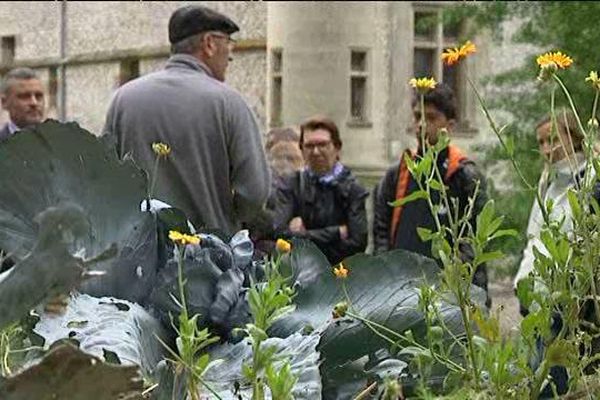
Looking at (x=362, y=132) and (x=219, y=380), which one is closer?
(x=219, y=380)

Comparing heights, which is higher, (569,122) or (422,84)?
(422,84)

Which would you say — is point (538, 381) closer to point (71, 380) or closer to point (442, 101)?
point (71, 380)

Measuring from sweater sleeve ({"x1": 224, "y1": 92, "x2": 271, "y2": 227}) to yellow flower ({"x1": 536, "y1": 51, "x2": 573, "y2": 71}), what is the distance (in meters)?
3.71

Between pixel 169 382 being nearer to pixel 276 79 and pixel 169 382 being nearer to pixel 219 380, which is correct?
pixel 219 380

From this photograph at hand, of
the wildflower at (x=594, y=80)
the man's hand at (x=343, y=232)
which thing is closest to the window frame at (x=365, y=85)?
the man's hand at (x=343, y=232)

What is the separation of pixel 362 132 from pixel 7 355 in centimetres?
3177

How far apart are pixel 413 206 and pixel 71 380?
6.27 meters

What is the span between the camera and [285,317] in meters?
2.36

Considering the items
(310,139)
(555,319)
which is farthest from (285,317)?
(310,139)

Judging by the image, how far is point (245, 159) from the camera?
6508mm

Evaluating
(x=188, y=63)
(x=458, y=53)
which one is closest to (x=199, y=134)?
(x=188, y=63)

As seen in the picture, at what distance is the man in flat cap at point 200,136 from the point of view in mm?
6410

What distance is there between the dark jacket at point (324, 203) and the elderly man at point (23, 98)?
3.79 ft

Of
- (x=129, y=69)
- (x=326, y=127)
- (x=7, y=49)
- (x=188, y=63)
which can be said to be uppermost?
(x=188, y=63)
